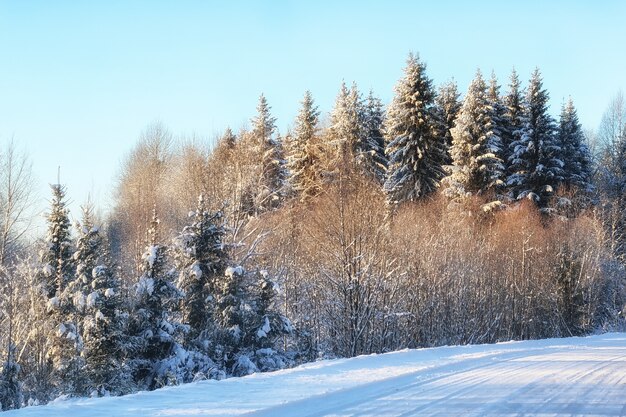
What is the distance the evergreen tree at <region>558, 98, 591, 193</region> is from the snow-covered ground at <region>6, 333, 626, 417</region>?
24.8 meters

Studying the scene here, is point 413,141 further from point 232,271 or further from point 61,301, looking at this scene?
point 61,301

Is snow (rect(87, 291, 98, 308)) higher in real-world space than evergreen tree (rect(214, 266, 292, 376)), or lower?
higher

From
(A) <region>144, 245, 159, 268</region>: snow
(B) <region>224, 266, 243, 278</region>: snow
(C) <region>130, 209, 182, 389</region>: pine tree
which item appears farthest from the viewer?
(B) <region>224, 266, 243, 278</region>: snow

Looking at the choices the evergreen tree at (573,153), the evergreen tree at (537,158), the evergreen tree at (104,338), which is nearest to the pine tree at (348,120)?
the evergreen tree at (537,158)

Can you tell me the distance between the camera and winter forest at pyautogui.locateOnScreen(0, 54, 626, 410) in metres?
14.5

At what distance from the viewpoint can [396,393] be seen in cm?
776

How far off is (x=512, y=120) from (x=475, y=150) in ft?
19.5

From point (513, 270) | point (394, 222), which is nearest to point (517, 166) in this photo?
point (513, 270)

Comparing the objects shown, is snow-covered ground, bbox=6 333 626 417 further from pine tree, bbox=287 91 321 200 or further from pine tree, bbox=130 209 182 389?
pine tree, bbox=287 91 321 200

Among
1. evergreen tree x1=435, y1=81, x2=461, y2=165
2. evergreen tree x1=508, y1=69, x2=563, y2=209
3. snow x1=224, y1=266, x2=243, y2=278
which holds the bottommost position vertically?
snow x1=224, y1=266, x2=243, y2=278

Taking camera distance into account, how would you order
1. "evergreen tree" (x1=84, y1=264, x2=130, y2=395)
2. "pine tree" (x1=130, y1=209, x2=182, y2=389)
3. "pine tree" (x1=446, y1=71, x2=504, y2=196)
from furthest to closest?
1. "pine tree" (x1=446, y1=71, x2=504, y2=196)
2. "pine tree" (x1=130, y1=209, x2=182, y2=389)
3. "evergreen tree" (x1=84, y1=264, x2=130, y2=395)

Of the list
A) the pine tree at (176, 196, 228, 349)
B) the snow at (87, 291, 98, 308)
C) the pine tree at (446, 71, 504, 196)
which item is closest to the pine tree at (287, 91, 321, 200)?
the pine tree at (446, 71, 504, 196)

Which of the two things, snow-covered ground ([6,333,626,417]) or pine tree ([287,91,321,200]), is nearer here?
snow-covered ground ([6,333,626,417])

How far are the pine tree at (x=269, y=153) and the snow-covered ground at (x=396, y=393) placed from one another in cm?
1752
